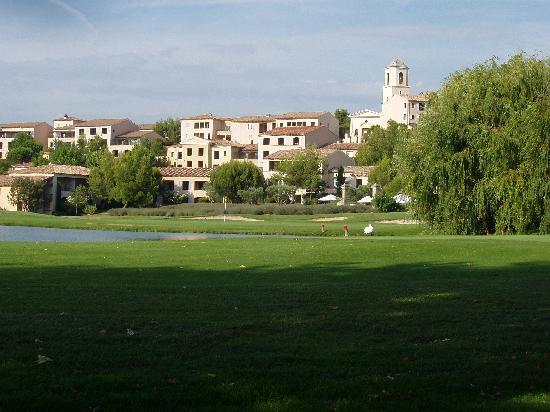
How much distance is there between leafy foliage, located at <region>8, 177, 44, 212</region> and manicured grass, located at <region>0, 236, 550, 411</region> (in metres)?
94.1

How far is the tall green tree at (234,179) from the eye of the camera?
11775 centimetres

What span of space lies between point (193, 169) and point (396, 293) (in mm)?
118409

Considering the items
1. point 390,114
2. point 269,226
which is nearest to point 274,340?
point 269,226

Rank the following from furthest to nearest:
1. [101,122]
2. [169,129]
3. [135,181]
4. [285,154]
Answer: [169,129] → [101,122] → [285,154] → [135,181]

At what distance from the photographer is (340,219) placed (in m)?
83.4

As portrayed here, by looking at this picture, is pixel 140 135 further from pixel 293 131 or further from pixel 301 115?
pixel 293 131

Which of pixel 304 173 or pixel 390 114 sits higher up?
pixel 390 114

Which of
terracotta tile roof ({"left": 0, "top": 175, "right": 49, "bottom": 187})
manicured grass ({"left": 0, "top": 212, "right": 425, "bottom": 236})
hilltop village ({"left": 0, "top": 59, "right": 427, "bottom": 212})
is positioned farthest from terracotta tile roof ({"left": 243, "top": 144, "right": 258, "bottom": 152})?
manicured grass ({"left": 0, "top": 212, "right": 425, "bottom": 236})

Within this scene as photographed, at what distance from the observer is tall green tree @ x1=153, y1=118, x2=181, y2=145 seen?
193000 millimetres

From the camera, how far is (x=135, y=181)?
11562cm

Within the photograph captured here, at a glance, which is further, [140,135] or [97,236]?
[140,135]

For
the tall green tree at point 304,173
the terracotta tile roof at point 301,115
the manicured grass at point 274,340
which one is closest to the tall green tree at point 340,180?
the tall green tree at point 304,173

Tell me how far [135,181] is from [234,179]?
12394 millimetres

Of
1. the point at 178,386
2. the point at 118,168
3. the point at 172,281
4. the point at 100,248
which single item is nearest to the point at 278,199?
the point at 118,168
